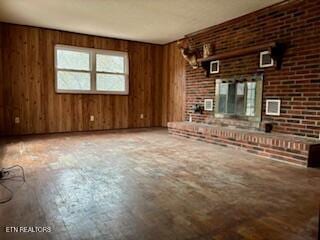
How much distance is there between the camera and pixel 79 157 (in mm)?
3717

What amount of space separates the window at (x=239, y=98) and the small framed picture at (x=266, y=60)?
235 mm

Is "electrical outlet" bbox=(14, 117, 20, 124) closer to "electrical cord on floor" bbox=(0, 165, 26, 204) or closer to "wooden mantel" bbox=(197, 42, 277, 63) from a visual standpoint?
"electrical cord on floor" bbox=(0, 165, 26, 204)

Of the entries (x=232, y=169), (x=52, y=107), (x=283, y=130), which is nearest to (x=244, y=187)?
(x=232, y=169)

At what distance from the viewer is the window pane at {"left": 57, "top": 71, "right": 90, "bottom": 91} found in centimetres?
609

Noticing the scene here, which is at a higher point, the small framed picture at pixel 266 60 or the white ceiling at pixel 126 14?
the white ceiling at pixel 126 14

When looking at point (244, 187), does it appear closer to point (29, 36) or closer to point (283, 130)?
point (283, 130)

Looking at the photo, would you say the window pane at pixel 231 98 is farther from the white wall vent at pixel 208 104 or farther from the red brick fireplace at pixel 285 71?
the white wall vent at pixel 208 104

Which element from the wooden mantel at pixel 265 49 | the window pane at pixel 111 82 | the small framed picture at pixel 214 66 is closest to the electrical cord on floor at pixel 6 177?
the window pane at pixel 111 82

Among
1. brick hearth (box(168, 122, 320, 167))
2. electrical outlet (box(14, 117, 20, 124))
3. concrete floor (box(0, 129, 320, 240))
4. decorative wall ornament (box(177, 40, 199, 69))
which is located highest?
decorative wall ornament (box(177, 40, 199, 69))

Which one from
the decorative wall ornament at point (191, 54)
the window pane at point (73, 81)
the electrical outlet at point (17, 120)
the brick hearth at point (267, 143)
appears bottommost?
the brick hearth at point (267, 143)

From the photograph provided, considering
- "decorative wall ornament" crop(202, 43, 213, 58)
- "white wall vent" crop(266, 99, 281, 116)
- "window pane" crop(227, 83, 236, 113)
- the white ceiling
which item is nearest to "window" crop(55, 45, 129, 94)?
the white ceiling

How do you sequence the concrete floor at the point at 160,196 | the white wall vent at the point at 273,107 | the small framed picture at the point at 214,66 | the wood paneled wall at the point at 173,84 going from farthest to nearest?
the wood paneled wall at the point at 173,84 → the small framed picture at the point at 214,66 → the white wall vent at the point at 273,107 → the concrete floor at the point at 160,196

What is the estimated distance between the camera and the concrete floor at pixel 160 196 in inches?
66.9

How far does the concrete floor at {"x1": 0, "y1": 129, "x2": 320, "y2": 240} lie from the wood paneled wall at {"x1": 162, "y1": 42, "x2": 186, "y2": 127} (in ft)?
10.3
